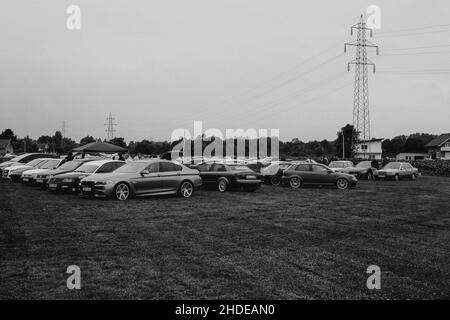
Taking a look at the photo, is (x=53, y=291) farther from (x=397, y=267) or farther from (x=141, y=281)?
(x=397, y=267)

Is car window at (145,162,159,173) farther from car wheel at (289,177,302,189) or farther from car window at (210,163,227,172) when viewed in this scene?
car wheel at (289,177,302,189)

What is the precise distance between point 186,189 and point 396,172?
20889 mm

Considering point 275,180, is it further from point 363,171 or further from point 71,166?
point 71,166

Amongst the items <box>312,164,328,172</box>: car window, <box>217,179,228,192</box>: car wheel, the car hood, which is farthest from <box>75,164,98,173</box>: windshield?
<box>312,164,328,172</box>: car window

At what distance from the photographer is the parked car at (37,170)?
73.3ft

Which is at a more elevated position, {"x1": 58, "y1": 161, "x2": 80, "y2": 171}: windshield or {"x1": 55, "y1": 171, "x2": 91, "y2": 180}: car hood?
{"x1": 58, "y1": 161, "x2": 80, "y2": 171}: windshield

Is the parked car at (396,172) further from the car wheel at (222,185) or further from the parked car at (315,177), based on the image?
the car wheel at (222,185)

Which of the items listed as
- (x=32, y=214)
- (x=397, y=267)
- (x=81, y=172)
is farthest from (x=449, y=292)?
(x=81, y=172)

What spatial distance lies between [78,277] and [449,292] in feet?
15.5

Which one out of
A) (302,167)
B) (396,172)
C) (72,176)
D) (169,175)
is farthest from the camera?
(396,172)

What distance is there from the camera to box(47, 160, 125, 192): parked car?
18.9 meters

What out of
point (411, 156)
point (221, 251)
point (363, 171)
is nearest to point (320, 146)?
point (411, 156)

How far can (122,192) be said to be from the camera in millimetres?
16875

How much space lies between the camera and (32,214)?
1245 cm
